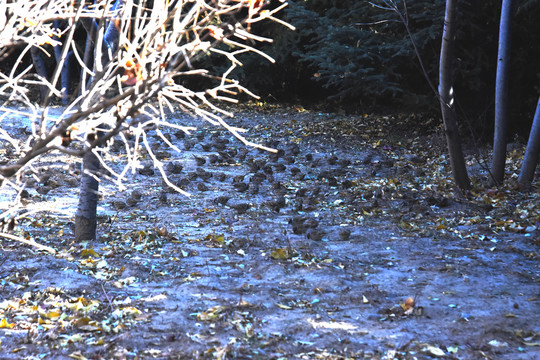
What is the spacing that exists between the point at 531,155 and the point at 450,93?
1.41 m

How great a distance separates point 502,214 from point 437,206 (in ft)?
2.44

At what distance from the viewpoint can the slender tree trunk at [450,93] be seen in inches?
291

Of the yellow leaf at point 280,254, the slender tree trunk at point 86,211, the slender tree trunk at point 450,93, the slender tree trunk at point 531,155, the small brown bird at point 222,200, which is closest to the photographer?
the yellow leaf at point 280,254

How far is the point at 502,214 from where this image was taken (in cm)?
675

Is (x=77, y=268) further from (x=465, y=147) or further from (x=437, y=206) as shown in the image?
(x=465, y=147)

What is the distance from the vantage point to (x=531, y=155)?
316 inches

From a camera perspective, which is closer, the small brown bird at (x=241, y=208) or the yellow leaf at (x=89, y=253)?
the yellow leaf at (x=89, y=253)

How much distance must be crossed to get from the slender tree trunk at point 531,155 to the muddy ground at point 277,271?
39cm

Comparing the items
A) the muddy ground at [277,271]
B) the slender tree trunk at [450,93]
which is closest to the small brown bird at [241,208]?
the muddy ground at [277,271]

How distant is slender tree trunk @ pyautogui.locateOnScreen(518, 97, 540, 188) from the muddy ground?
39 centimetres

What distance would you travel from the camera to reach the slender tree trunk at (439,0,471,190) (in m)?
7.39

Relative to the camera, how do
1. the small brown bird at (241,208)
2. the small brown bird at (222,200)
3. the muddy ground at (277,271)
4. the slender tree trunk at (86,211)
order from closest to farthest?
1. the muddy ground at (277,271)
2. the slender tree trunk at (86,211)
3. the small brown bird at (241,208)
4. the small brown bird at (222,200)

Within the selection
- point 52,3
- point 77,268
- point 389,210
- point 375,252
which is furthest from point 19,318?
point 389,210

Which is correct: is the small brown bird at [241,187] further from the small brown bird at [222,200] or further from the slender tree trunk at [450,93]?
the slender tree trunk at [450,93]
